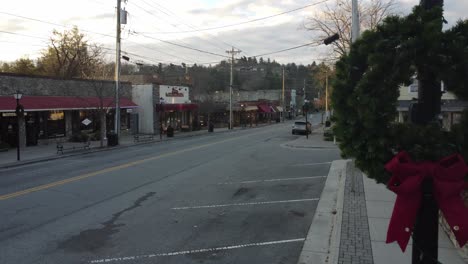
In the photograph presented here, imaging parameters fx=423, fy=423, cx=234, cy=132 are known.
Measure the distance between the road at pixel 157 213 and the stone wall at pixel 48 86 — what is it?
40.8 ft

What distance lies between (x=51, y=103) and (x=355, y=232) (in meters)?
27.8

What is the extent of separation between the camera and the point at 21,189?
43.6 feet

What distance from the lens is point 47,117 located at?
32156mm

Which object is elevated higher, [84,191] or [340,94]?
[340,94]

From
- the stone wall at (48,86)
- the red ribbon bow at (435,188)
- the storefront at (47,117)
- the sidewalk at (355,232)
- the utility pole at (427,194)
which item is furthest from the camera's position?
the stone wall at (48,86)

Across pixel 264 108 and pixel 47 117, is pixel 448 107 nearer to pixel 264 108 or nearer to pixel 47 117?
pixel 47 117

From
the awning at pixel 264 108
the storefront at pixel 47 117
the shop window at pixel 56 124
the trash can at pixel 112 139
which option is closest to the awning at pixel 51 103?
the storefront at pixel 47 117

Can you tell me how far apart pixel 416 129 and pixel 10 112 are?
2887cm

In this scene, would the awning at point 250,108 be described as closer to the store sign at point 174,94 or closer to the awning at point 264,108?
the awning at point 264,108

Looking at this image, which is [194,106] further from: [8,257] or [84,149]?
[8,257]

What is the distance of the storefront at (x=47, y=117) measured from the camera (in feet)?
92.3

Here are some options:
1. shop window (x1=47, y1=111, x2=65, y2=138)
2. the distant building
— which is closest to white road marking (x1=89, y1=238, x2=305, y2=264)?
the distant building

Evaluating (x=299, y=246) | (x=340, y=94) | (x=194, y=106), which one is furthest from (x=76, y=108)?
(x=340, y=94)

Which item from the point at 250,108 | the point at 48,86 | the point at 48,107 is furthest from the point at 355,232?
the point at 250,108
